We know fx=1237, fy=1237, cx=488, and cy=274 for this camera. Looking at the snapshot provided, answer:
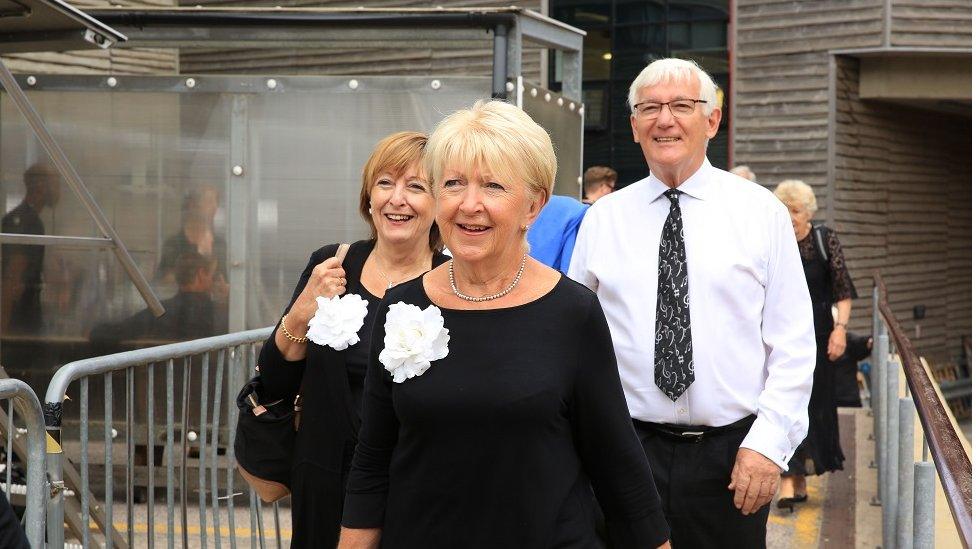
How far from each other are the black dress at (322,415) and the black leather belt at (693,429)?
0.82 m

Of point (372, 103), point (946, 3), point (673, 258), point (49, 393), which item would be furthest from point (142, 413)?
point (946, 3)

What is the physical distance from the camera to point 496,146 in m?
2.47

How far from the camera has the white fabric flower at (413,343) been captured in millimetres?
2436

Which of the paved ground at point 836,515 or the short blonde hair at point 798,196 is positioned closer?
the paved ground at point 836,515

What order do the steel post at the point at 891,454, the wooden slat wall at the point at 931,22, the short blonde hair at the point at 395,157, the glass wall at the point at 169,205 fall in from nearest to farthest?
the short blonde hair at the point at 395,157 < the steel post at the point at 891,454 < the glass wall at the point at 169,205 < the wooden slat wall at the point at 931,22

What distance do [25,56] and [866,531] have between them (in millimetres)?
9138

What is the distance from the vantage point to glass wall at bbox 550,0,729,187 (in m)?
14.6

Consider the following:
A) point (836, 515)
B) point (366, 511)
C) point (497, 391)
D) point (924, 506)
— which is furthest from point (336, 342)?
point (836, 515)

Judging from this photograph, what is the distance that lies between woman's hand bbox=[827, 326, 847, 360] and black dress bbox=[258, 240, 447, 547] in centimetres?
465

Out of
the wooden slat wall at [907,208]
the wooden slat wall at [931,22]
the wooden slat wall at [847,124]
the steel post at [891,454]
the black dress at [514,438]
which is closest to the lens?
the black dress at [514,438]

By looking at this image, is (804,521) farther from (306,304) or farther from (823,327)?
(306,304)

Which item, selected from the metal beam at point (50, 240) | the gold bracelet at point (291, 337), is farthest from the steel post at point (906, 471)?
the metal beam at point (50, 240)

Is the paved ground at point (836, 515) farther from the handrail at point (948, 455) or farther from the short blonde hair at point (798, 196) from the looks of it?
the handrail at point (948, 455)

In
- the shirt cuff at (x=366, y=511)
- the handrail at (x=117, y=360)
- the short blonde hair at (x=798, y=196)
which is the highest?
the short blonde hair at (x=798, y=196)
